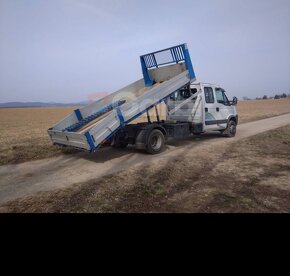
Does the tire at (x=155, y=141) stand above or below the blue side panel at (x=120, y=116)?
below

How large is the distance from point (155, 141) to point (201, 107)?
307cm

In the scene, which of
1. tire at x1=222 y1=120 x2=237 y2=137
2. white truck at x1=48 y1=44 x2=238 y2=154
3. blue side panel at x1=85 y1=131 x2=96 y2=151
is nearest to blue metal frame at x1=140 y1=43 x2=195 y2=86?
white truck at x1=48 y1=44 x2=238 y2=154

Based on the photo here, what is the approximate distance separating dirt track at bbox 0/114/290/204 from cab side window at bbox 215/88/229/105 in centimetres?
241

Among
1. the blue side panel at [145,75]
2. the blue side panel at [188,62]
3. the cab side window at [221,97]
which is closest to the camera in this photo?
the blue side panel at [188,62]

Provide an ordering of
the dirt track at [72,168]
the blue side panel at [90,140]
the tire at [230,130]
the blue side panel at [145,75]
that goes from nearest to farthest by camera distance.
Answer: the dirt track at [72,168]
the blue side panel at [90,140]
the blue side panel at [145,75]
the tire at [230,130]

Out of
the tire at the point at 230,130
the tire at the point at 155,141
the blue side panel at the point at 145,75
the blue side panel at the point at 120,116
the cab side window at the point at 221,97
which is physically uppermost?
the blue side panel at the point at 145,75

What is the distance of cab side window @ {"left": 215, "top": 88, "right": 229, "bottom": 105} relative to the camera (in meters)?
12.7

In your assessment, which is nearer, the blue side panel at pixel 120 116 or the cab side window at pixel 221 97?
the blue side panel at pixel 120 116

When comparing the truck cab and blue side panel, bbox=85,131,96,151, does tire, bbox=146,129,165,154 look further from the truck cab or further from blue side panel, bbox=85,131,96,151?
the truck cab

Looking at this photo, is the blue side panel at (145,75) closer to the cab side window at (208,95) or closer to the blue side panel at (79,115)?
the cab side window at (208,95)

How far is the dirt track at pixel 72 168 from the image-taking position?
6.57 meters

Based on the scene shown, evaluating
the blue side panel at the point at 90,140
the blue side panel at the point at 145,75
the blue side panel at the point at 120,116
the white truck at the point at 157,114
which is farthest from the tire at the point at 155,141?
the blue side panel at the point at 145,75

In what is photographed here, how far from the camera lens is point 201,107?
1189 centimetres
